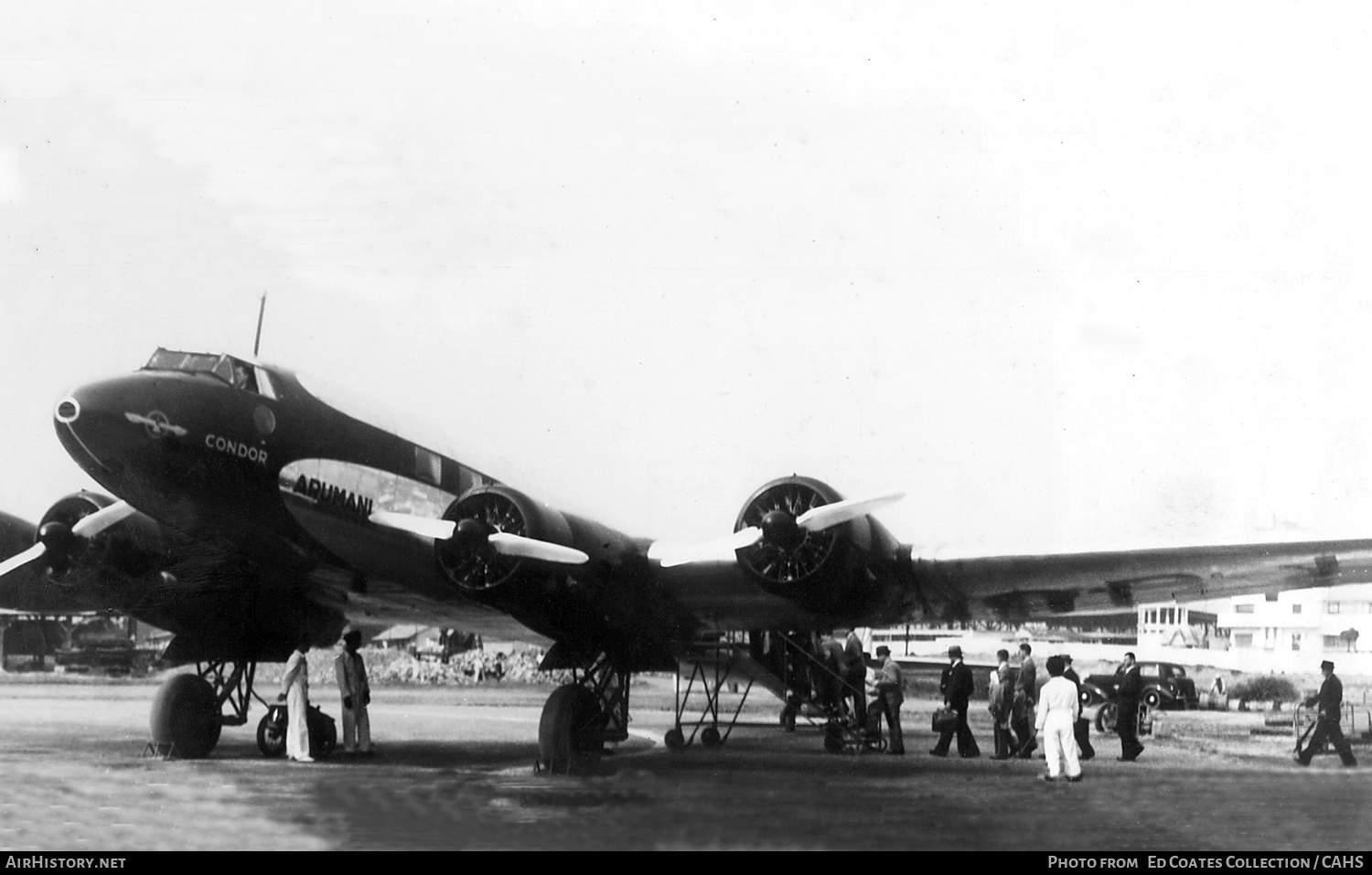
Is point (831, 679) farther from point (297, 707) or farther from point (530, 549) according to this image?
point (297, 707)

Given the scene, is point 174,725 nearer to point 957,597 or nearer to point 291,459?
point 291,459

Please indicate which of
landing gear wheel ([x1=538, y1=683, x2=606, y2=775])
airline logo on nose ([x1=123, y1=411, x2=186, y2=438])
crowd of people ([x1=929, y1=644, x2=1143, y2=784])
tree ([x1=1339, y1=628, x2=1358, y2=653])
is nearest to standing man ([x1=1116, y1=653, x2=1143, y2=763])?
crowd of people ([x1=929, y1=644, x2=1143, y2=784])

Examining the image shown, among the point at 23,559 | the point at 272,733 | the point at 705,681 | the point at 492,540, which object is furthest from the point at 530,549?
the point at 23,559

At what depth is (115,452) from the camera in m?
9.37

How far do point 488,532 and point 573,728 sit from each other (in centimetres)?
203

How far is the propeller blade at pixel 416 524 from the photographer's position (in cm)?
1023

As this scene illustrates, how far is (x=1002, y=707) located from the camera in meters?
13.3

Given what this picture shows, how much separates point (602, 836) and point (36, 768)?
5.58 m

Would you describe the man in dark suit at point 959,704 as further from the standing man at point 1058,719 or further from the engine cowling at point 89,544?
the engine cowling at point 89,544

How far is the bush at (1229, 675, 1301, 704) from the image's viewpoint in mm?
21750

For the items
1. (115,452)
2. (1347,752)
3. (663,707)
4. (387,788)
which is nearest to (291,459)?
(115,452)

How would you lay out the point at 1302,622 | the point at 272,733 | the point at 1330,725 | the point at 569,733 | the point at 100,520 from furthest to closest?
the point at 1302,622 → the point at 1330,725 → the point at 272,733 → the point at 100,520 → the point at 569,733

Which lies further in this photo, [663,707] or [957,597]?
[663,707]
